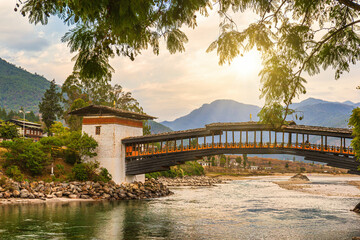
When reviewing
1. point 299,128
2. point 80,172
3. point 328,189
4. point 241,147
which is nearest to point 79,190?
point 80,172

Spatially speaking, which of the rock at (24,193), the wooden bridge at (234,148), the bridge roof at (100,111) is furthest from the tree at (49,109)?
the rock at (24,193)

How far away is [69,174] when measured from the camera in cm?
3341

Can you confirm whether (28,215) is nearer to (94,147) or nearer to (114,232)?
(114,232)

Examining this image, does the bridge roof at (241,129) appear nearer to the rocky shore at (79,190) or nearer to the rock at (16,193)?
the rocky shore at (79,190)

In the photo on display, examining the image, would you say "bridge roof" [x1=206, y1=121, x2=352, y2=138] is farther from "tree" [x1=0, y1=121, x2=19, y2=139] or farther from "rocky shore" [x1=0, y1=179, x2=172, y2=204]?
"tree" [x1=0, y1=121, x2=19, y2=139]

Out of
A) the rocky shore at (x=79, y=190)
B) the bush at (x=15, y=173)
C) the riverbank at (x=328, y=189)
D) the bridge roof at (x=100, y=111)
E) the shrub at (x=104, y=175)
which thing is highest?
the bridge roof at (x=100, y=111)

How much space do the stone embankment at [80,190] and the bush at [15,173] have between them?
26.9 inches

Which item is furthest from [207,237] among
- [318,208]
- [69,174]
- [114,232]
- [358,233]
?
[69,174]

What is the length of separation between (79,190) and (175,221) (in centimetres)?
1371

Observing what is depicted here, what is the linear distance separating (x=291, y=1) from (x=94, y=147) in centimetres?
2896

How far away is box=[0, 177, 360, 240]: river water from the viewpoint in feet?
54.3

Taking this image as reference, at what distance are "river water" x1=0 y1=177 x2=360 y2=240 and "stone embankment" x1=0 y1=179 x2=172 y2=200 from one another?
2532 mm

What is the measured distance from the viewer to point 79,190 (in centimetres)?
3106

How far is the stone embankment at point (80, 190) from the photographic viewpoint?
27.8 meters
